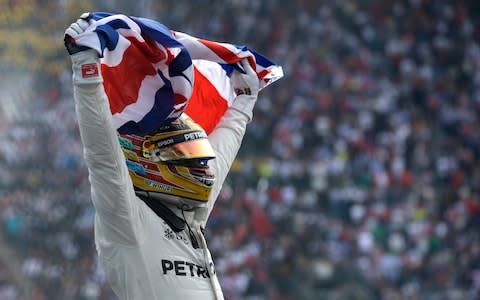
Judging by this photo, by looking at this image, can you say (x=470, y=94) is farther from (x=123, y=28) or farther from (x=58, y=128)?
(x=123, y=28)

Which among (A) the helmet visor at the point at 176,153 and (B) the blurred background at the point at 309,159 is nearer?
(A) the helmet visor at the point at 176,153

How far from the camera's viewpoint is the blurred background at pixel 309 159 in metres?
10.4

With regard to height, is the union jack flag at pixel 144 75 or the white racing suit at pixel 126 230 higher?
the union jack flag at pixel 144 75

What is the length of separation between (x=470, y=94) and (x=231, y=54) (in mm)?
11209

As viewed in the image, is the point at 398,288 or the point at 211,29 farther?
the point at 211,29

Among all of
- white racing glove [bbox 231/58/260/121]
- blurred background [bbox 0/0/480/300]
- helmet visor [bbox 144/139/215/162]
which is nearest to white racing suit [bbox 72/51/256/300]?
helmet visor [bbox 144/139/215/162]

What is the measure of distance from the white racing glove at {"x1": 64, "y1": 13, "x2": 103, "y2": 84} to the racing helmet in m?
0.47

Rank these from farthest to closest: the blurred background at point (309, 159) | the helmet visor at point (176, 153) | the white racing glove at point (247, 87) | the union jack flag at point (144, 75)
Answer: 1. the blurred background at point (309, 159)
2. the white racing glove at point (247, 87)
3. the helmet visor at point (176, 153)
4. the union jack flag at point (144, 75)

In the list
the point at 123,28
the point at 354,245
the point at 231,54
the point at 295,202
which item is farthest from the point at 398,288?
the point at 123,28

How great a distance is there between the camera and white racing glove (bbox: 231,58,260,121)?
3477 mm

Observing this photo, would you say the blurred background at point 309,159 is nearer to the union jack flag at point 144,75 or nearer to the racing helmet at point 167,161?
the racing helmet at point 167,161

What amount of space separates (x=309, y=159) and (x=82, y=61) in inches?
400

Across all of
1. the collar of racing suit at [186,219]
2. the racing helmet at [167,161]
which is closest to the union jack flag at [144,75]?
the racing helmet at [167,161]

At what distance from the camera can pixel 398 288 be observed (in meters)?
11.1
